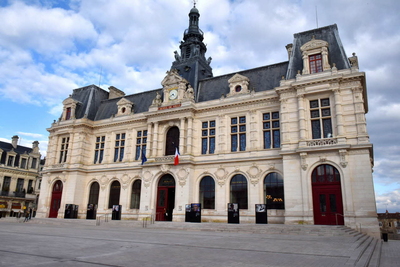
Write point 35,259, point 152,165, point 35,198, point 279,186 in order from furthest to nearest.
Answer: point 35,198 → point 152,165 → point 279,186 → point 35,259

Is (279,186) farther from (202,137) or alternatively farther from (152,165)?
(152,165)

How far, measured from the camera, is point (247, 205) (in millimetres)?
26312

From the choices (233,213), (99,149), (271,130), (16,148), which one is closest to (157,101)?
(99,149)

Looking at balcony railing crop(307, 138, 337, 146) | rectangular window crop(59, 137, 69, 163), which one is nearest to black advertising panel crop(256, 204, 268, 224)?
balcony railing crop(307, 138, 337, 146)

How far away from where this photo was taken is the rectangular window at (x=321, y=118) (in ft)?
79.1

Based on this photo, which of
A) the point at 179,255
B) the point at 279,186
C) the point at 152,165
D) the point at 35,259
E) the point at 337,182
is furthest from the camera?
the point at 152,165

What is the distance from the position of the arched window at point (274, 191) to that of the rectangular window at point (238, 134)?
12.2 ft

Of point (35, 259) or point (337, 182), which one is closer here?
point (35, 259)

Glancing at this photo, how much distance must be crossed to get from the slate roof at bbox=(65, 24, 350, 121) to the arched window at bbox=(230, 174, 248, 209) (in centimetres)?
842

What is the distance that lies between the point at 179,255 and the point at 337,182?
16.7m

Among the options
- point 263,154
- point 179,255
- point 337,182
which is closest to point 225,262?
point 179,255

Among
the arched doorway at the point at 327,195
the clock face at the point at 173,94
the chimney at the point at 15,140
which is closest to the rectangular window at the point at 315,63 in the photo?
the arched doorway at the point at 327,195

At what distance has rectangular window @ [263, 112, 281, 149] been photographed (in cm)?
2673

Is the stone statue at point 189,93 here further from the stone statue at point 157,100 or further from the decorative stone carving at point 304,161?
the decorative stone carving at point 304,161
